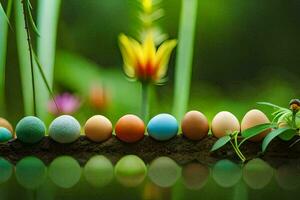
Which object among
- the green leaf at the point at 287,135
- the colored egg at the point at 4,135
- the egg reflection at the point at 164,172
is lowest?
the egg reflection at the point at 164,172

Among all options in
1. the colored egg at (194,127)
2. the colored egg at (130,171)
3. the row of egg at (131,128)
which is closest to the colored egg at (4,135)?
the row of egg at (131,128)

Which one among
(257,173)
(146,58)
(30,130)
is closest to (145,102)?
(146,58)

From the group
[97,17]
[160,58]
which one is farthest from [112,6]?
[160,58]

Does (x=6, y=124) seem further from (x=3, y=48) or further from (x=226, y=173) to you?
(x=226, y=173)

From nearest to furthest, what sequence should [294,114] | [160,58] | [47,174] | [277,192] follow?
[277,192]
[47,174]
[294,114]
[160,58]

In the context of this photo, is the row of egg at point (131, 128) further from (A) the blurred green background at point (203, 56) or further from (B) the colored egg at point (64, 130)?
(A) the blurred green background at point (203, 56)

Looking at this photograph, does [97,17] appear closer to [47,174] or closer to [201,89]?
[201,89]

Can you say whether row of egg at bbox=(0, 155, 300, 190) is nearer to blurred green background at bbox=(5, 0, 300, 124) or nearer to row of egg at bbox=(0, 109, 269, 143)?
row of egg at bbox=(0, 109, 269, 143)

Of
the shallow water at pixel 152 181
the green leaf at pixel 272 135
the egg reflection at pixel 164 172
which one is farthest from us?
the green leaf at pixel 272 135
